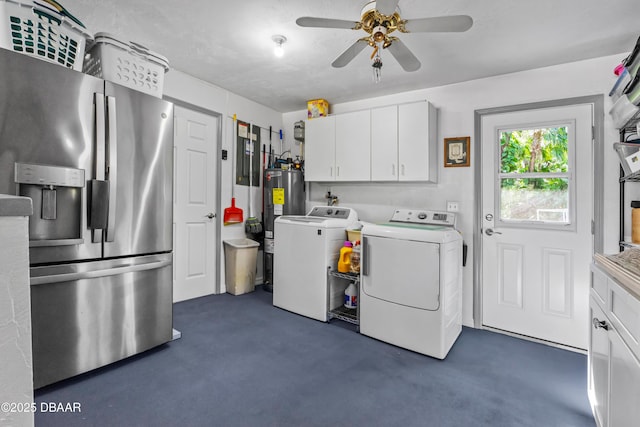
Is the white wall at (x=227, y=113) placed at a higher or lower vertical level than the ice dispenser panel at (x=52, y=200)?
higher

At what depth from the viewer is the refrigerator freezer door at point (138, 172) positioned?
188cm

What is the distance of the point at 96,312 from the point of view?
6.05 ft

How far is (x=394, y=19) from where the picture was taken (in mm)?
1701

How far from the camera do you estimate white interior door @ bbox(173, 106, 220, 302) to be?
3.22 meters

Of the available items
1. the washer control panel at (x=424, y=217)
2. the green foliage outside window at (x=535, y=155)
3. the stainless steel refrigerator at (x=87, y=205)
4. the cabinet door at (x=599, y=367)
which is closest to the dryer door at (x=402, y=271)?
the washer control panel at (x=424, y=217)

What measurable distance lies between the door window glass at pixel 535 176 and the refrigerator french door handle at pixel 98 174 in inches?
126

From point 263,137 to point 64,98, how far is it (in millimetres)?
2518

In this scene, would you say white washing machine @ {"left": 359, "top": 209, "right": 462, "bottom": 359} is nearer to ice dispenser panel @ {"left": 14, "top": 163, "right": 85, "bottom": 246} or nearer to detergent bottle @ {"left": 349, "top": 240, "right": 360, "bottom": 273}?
detergent bottle @ {"left": 349, "top": 240, "right": 360, "bottom": 273}

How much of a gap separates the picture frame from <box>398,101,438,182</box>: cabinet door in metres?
0.13

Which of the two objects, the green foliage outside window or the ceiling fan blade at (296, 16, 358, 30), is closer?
the ceiling fan blade at (296, 16, 358, 30)

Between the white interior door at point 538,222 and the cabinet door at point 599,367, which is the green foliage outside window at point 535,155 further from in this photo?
the cabinet door at point 599,367

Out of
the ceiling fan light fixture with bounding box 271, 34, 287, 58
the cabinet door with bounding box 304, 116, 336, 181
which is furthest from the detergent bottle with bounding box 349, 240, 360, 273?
the ceiling fan light fixture with bounding box 271, 34, 287, 58

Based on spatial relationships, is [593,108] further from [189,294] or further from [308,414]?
[189,294]

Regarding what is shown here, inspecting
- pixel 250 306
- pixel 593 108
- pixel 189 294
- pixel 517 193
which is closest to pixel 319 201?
pixel 250 306
